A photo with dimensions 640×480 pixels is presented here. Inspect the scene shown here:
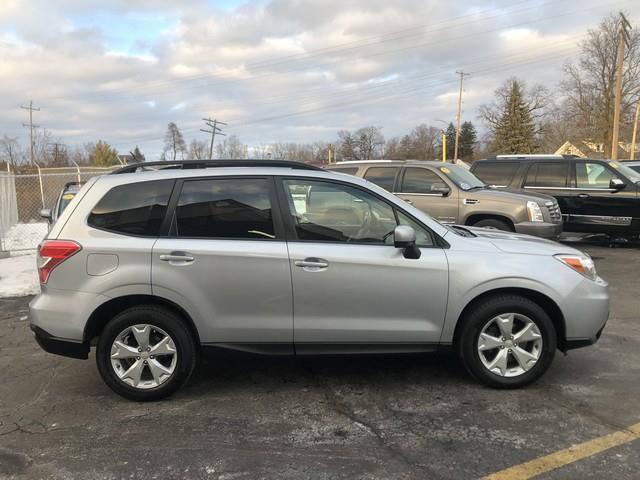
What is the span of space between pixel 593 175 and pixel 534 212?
3.32 metres

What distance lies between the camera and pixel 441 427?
11.2ft

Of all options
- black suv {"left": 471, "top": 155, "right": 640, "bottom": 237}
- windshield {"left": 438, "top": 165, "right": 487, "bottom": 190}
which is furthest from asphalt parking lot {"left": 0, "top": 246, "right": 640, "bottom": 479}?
black suv {"left": 471, "top": 155, "right": 640, "bottom": 237}

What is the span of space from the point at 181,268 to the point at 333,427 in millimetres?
1546

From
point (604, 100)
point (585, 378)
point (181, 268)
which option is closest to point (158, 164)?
point (181, 268)

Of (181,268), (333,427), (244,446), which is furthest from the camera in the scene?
(181,268)

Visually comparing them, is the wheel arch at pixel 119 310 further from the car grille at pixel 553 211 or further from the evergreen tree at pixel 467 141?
the evergreen tree at pixel 467 141

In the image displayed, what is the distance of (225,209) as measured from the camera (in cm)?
388

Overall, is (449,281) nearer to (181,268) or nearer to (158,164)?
(181,268)

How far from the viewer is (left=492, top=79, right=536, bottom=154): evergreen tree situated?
6600cm

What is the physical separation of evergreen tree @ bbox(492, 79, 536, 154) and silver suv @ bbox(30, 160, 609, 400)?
6657cm

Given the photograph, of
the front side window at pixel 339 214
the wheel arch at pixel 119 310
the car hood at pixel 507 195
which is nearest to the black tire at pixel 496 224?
the car hood at pixel 507 195

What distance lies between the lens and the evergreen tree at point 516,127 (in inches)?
2598

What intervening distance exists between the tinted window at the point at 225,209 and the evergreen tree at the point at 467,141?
93.2 m

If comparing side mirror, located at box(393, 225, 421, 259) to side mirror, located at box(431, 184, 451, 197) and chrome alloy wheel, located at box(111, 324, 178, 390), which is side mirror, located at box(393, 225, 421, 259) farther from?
side mirror, located at box(431, 184, 451, 197)
